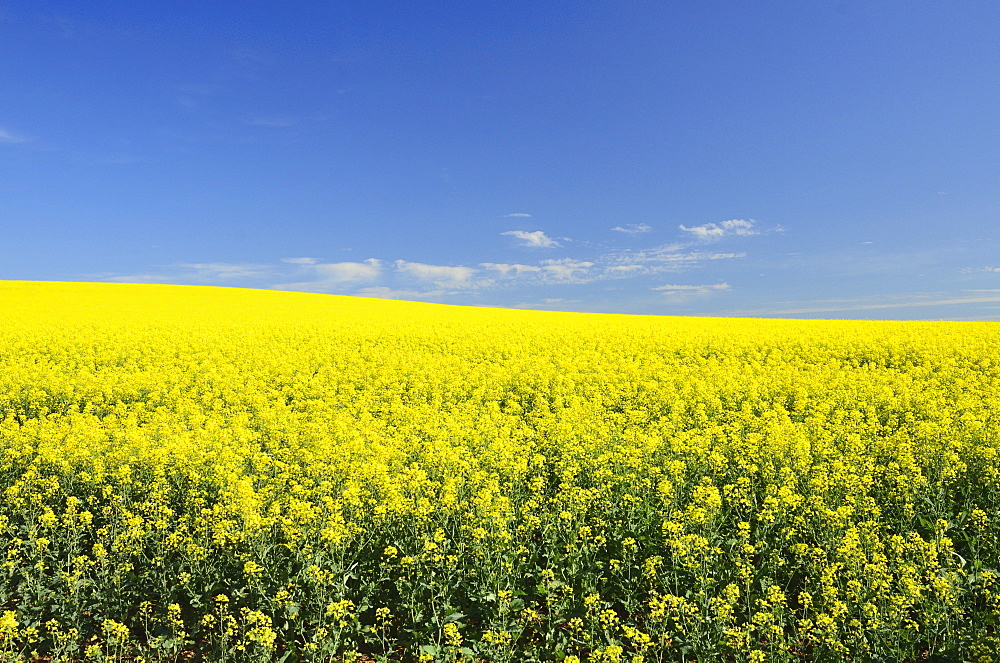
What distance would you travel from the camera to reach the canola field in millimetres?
5207

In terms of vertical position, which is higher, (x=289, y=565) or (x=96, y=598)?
(x=289, y=565)

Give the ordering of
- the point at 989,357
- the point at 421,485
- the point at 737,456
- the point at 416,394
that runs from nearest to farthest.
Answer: the point at 421,485
the point at 737,456
the point at 416,394
the point at 989,357

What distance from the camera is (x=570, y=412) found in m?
11.6

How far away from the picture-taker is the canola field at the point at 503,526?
17.1 feet

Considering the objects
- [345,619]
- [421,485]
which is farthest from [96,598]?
[421,485]

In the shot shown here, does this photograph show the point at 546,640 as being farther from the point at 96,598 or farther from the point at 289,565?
the point at 96,598

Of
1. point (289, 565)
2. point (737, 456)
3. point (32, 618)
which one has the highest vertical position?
point (737, 456)

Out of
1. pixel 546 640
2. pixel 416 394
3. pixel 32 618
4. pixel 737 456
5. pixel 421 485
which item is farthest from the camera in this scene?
pixel 416 394

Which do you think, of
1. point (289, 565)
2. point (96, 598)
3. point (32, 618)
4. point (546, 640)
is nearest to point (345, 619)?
point (289, 565)

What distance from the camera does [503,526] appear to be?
6398 millimetres

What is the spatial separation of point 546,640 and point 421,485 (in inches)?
117

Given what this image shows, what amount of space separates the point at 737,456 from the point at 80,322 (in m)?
33.1

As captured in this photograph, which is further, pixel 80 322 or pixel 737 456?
pixel 80 322

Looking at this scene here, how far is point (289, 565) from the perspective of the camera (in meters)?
6.09
